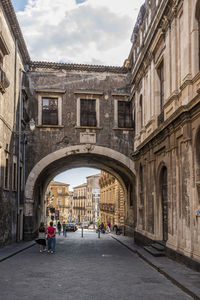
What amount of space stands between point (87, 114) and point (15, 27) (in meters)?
6.75

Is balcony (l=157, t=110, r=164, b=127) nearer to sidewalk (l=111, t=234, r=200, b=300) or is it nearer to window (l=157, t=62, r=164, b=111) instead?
window (l=157, t=62, r=164, b=111)

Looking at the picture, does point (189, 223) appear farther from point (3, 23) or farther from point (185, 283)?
point (3, 23)

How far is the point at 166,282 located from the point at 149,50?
11460 millimetres

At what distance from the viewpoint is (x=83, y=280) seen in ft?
32.8

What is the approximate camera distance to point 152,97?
17688mm

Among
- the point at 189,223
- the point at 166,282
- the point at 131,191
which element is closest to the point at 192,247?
the point at 189,223

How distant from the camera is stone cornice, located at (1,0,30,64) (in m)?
18.3

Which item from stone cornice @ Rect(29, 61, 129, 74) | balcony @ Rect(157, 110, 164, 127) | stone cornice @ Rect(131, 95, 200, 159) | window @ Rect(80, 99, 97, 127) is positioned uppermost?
stone cornice @ Rect(29, 61, 129, 74)

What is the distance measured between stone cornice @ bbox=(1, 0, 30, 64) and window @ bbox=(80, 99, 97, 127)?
441 cm

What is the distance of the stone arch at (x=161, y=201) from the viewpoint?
16.1 m

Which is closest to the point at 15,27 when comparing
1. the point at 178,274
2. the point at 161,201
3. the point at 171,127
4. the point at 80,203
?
the point at 171,127

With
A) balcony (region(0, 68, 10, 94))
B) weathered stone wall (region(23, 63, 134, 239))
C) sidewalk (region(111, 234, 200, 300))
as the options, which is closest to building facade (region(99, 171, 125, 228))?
weathered stone wall (region(23, 63, 134, 239))

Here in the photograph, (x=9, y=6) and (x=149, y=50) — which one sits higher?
(x=9, y=6)

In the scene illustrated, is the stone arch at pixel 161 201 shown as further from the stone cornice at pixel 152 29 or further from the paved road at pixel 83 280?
the stone cornice at pixel 152 29
